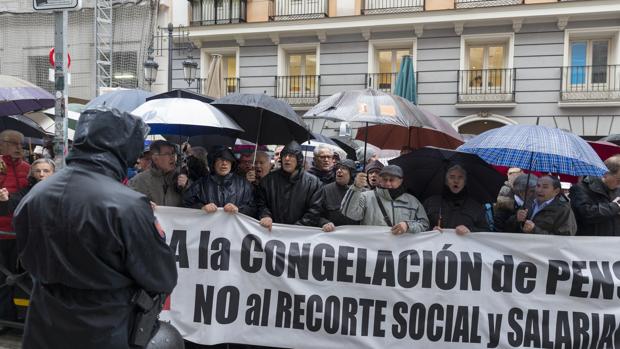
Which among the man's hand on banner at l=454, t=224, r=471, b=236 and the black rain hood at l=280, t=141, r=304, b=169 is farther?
the black rain hood at l=280, t=141, r=304, b=169

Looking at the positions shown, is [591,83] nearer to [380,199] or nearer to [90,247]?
[380,199]

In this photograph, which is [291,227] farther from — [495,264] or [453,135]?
[453,135]

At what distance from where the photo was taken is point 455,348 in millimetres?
4562

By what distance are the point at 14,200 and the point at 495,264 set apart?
A: 4.40 meters

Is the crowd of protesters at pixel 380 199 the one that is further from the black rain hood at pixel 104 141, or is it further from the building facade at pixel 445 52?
the building facade at pixel 445 52

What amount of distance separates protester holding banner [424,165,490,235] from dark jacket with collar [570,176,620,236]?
0.90 meters

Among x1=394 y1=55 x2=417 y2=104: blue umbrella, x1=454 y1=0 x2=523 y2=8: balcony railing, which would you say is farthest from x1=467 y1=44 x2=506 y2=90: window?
x1=394 y1=55 x2=417 y2=104: blue umbrella

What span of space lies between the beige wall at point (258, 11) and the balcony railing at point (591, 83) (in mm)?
9496

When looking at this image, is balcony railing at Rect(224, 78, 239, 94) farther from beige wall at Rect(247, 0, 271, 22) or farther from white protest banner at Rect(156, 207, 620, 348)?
white protest banner at Rect(156, 207, 620, 348)

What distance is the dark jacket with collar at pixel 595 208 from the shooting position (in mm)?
4953

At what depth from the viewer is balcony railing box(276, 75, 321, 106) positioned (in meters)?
18.3

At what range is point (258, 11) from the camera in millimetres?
18922

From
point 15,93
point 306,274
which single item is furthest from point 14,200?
point 306,274

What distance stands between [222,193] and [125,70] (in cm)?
1653
